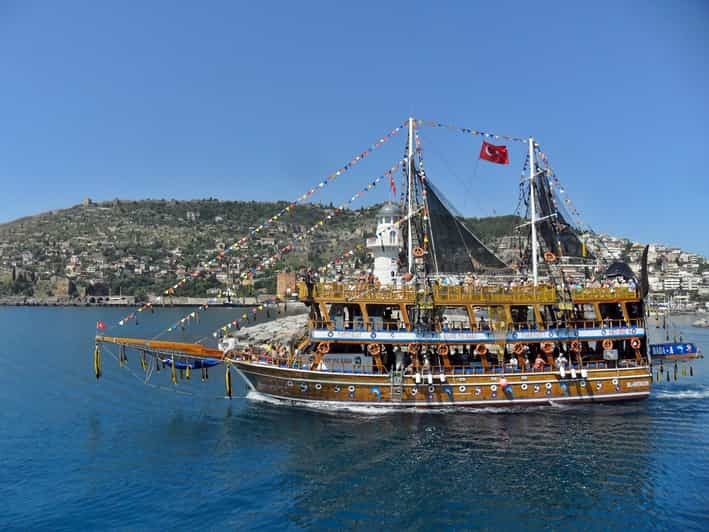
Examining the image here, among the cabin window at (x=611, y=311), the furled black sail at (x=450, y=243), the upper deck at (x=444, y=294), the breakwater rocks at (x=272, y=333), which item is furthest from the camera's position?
the breakwater rocks at (x=272, y=333)

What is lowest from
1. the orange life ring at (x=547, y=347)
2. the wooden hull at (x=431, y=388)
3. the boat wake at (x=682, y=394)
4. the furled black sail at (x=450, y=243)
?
the boat wake at (x=682, y=394)

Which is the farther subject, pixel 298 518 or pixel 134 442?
pixel 134 442

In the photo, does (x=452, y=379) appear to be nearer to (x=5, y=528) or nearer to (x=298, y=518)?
(x=298, y=518)

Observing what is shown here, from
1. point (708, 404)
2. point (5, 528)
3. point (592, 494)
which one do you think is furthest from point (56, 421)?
point (708, 404)

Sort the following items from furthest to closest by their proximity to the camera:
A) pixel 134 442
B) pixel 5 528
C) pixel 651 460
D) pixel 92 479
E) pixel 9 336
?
1. pixel 9 336
2. pixel 134 442
3. pixel 651 460
4. pixel 92 479
5. pixel 5 528

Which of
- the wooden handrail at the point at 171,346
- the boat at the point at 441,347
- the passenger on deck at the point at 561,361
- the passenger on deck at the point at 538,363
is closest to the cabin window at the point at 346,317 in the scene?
the boat at the point at 441,347

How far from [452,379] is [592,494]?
393 inches

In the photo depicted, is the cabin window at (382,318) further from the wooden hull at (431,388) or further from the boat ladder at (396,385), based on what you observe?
the wooden hull at (431,388)

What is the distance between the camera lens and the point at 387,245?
3756 centimetres

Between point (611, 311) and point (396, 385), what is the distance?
13787mm

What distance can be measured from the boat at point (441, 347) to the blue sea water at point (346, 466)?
1060 millimetres

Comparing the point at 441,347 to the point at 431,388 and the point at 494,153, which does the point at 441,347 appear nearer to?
the point at 431,388

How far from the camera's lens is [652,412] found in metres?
27.7

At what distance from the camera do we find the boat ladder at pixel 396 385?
27188 mm
